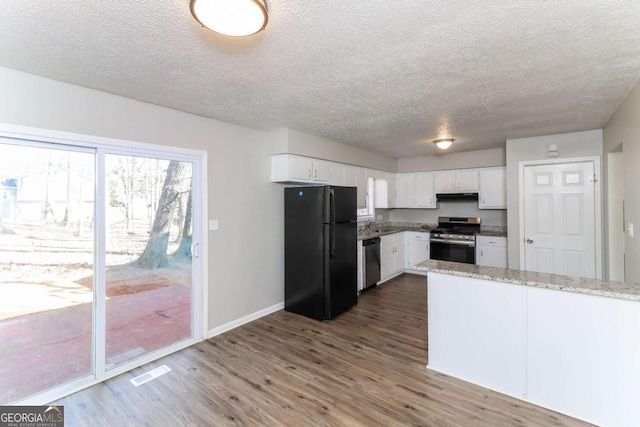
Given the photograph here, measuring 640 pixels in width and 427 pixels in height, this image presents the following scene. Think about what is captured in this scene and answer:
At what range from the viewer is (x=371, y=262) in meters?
4.95

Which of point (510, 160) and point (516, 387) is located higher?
point (510, 160)

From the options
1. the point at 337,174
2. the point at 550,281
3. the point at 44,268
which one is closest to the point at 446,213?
the point at 337,174

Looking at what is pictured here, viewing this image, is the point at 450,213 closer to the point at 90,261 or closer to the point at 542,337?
the point at 542,337

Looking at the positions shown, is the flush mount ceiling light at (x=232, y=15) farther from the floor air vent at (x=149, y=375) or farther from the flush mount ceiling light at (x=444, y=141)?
the flush mount ceiling light at (x=444, y=141)

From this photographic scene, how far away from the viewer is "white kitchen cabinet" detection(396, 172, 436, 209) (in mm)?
6070

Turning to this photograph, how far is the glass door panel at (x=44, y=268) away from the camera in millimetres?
2213

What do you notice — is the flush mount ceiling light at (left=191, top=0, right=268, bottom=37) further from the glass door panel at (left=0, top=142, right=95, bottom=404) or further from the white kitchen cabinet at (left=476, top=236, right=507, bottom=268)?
the white kitchen cabinet at (left=476, top=236, right=507, bottom=268)

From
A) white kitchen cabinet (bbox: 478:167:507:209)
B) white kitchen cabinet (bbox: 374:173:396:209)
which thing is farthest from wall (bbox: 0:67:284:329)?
white kitchen cabinet (bbox: 478:167:507:209)

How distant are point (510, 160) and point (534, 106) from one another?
67.1 inches

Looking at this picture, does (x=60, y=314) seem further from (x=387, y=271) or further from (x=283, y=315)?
(x=387, y=271)

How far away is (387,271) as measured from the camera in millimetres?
5508

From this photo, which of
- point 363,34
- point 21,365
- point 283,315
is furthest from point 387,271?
point 21,365

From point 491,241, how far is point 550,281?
3.22 m

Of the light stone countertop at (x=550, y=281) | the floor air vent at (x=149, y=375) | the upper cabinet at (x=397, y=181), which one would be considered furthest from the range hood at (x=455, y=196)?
the floor air vent at (x=149, y=375)
